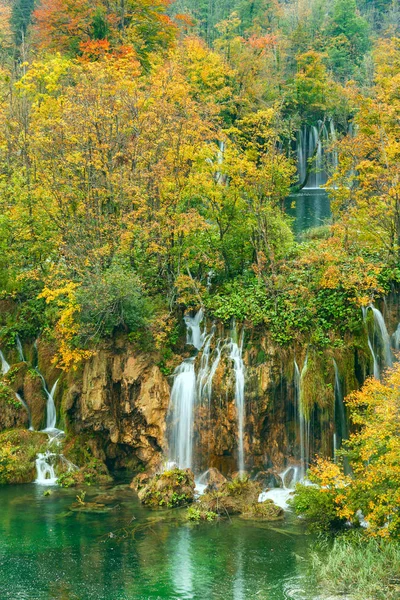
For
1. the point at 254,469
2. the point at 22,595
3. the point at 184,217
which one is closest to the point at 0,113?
the point at 184,217

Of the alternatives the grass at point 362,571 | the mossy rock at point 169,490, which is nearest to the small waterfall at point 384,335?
the mossy rock at point 169,490

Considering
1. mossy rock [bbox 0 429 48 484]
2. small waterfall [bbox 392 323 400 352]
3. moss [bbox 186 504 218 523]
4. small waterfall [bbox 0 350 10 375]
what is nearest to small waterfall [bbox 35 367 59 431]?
mossy rock [bbox 0 429 48 484]

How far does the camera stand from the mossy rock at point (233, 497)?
833 inches

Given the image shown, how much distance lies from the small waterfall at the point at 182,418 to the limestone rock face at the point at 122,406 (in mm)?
353

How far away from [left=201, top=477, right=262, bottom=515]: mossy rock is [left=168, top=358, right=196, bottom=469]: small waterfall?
278 centimetres

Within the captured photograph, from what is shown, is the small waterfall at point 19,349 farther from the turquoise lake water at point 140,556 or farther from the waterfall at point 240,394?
the waterfall at point 240,394

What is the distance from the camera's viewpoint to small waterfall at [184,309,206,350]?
2658cm

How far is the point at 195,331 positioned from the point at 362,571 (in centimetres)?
1253

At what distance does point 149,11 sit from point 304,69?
12.3 metres

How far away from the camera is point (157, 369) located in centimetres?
2573

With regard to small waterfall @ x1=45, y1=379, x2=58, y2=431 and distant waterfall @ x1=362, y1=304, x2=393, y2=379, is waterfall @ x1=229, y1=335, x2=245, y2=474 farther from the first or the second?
small waterfall @ x1=45, y1=379, x2=58, y2=431

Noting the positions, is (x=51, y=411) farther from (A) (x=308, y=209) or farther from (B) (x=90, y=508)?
(A) (x=308, y=209)

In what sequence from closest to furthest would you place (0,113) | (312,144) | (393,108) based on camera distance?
(393,108) → (0,113) → (312,144)

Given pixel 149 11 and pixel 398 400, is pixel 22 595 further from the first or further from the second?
pixel 149 11
